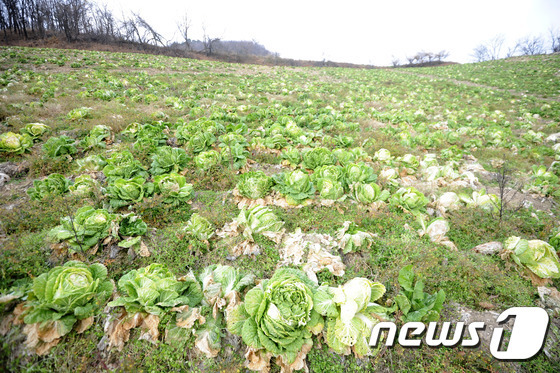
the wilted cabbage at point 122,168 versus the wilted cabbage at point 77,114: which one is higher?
the wilted cabbage at point 77,114

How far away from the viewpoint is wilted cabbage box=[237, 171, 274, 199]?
15.0 ft

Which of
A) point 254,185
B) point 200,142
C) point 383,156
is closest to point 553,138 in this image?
point 383,156

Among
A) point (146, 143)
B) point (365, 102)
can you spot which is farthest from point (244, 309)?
point (365, 102)

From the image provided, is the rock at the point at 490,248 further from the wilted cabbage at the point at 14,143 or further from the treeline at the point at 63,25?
the treeline at the point at 63,25

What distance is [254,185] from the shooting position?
15.0 feet

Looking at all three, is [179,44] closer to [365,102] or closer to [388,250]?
[365,102]

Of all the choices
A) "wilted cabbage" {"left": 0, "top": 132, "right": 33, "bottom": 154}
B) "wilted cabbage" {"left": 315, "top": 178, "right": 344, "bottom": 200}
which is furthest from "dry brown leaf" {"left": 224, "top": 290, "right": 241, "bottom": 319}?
"wilted cabbage" {"left": 0, "top": 132, "right": 33, "bottom": 154}

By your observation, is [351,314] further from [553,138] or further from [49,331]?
[553,138]

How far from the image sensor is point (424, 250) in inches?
142

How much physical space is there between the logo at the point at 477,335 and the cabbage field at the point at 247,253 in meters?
0.07

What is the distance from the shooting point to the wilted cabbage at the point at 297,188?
452cm

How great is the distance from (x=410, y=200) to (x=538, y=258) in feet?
5.99

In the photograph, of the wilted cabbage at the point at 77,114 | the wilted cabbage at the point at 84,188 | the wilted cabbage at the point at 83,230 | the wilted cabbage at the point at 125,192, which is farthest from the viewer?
the wilted cabbage at the point at 77,114

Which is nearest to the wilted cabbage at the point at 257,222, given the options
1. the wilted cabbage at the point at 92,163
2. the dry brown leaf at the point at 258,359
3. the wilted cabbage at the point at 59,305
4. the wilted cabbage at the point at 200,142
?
the dry brown leaf at the point at 258,359
